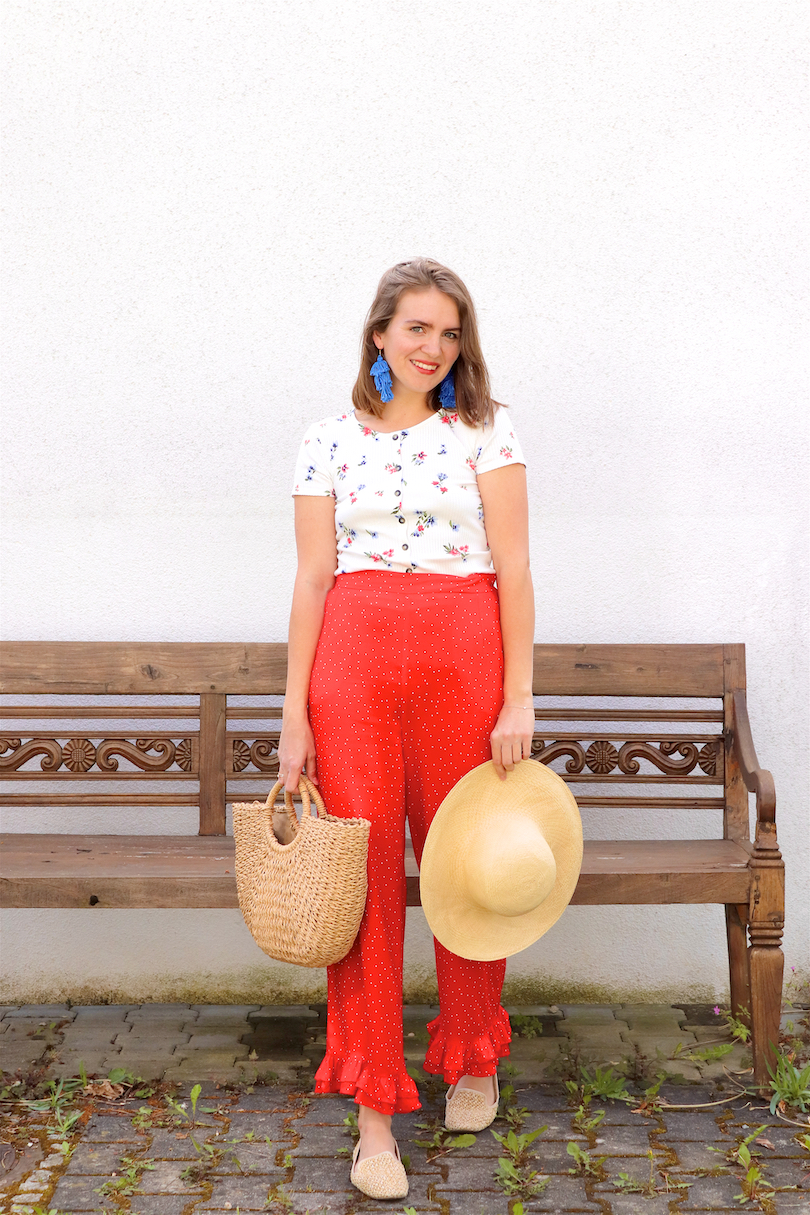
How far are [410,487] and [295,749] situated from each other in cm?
70

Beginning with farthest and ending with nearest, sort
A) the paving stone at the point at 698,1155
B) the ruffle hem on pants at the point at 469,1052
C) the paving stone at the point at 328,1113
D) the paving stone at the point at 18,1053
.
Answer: the paving stone at the point at 18,1053, the paving stone at the point at 328,1113, the ruffle hem on pants at the point at 469,1052, the paving stone at the point at 698,1155

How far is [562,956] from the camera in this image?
3.85 m

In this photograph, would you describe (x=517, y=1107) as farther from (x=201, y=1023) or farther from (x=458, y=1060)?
(x=201, y=1023)

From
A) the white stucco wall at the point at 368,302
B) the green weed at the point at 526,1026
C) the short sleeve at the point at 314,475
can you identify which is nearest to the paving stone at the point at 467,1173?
the green weed at the point at 526,1026

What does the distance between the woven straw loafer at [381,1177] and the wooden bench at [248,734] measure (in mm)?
1156

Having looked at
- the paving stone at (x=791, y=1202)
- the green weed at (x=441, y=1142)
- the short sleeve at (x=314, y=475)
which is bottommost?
the paving stone at (x=791, y=1202)

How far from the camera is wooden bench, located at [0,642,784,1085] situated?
357 cm

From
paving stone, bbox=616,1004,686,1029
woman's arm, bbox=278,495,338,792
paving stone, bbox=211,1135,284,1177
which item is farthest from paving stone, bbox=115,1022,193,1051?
paving stone, bbox=616,1004,686,1029

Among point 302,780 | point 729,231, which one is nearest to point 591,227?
point 729,231

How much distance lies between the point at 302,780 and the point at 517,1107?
3.90 feet

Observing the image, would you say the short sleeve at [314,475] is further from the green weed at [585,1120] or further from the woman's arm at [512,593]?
the green weed at [585,1120]

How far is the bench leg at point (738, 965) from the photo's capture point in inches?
134

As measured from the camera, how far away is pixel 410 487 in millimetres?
2508

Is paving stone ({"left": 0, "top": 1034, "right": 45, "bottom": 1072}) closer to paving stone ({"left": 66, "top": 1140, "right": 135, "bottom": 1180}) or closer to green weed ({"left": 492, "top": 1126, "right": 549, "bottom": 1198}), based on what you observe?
paving stone ({"left": 66, "top": 1140, "right": 135, "bottom": 1180})
